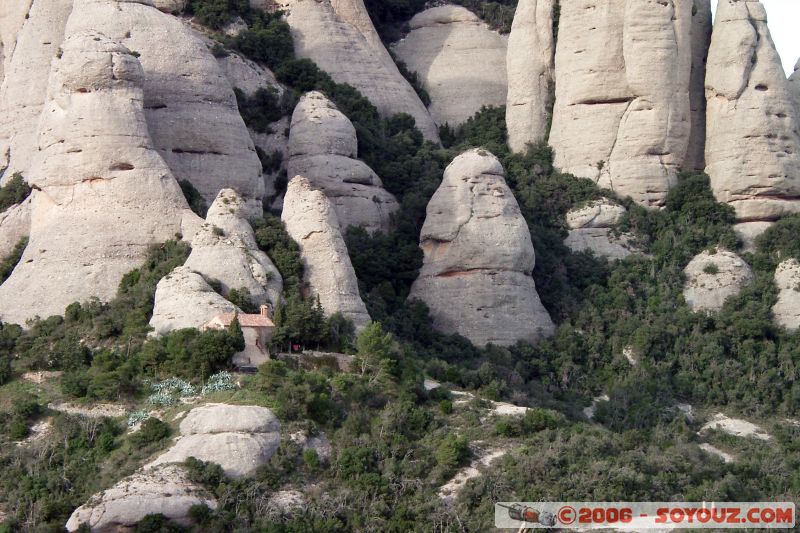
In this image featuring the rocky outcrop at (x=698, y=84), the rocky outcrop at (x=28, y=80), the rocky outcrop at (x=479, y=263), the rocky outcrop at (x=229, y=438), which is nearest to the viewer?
the rocky outcrop at (x=229, y=438)

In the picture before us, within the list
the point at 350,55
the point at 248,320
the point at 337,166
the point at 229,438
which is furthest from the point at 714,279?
the point at 229,438

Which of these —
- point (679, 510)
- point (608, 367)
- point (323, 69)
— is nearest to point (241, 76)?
point (323, 69)

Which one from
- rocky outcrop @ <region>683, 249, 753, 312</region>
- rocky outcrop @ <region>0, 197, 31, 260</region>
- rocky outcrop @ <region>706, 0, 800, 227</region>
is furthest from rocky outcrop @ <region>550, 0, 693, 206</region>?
rocky outcrop @ <region>0, 197, 31, 260</region>

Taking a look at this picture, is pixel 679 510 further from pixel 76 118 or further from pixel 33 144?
pixel 33 144

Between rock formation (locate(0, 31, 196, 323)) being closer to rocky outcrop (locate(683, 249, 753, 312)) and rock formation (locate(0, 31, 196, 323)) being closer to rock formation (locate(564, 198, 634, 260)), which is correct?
rock formation (locate(564, 198, 634, 260))

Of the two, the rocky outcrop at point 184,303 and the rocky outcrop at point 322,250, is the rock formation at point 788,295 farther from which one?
the rocky outcrop at point 184,303

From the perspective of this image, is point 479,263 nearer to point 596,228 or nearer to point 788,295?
point 596,228

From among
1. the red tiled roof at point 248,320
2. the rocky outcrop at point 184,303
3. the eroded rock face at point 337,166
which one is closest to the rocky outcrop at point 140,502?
the red tiled roof at point 248,320
